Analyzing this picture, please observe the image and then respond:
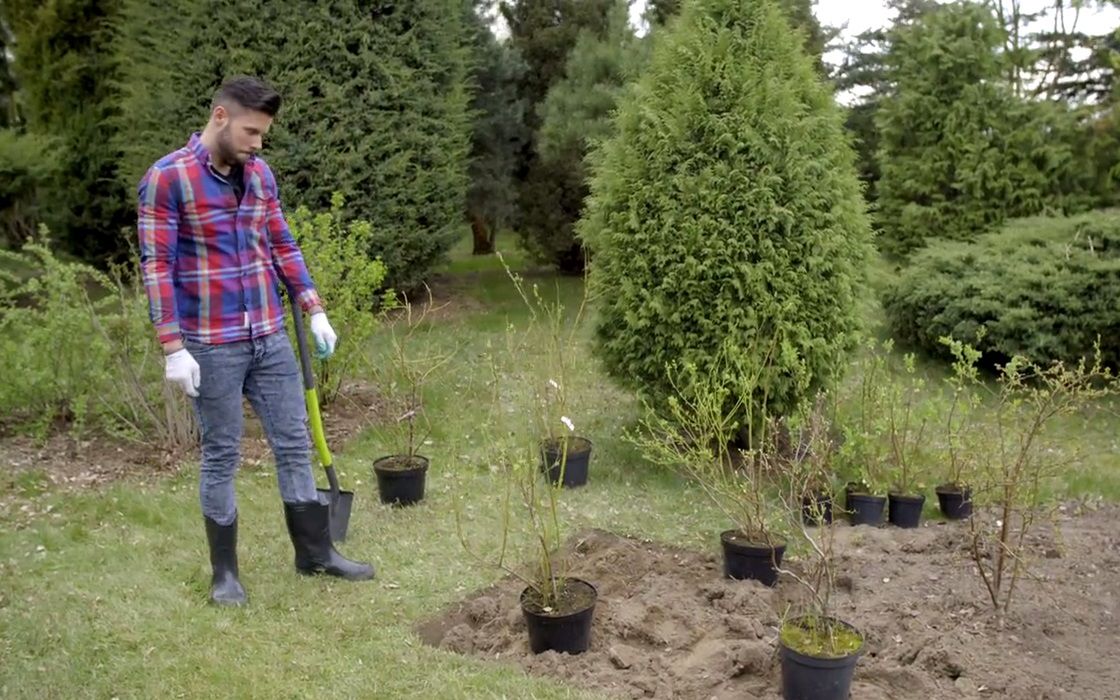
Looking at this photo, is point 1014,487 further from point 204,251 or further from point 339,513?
point 204,251

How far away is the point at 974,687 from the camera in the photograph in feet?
9.49

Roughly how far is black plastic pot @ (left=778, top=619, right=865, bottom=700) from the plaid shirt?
2.25 m

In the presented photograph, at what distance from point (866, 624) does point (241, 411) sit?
8.18 ft

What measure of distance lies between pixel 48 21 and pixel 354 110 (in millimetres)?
5037

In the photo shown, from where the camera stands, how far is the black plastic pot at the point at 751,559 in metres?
3.67

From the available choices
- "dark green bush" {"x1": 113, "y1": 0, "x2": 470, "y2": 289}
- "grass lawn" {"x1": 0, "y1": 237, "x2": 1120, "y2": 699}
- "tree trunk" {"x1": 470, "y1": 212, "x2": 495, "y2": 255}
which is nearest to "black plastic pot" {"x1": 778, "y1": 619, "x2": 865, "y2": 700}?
"grass lawn" {"x1": 0, "y1": 237, "x2": 1120, "y2": 699}

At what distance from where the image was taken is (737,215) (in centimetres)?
482

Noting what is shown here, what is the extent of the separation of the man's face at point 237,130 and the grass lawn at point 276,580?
164 centimetres

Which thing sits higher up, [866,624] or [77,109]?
[77,109]

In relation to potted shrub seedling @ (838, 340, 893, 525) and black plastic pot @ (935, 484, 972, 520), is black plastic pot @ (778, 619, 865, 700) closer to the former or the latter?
potted shrub seedling @ (838, 340, 893, 525)

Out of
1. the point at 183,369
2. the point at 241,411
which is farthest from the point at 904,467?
the point at 183,369

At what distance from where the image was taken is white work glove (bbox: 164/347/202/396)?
3.20 metres

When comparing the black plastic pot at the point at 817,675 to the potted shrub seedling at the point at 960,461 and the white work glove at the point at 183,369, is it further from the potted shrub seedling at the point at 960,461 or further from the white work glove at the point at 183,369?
the white work glove at the point at 183,369

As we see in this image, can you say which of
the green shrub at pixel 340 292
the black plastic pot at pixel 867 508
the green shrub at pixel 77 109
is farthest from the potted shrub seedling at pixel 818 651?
the green shrub at pixel 77 109
